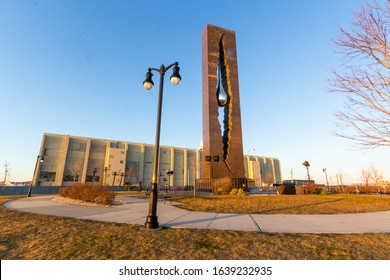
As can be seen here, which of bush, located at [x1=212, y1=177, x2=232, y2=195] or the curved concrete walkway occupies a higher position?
bush, located at [x1=212, y1=177, x2=232, y2=195]

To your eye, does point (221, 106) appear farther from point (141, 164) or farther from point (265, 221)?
point (141, 164)

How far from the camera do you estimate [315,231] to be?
509cm

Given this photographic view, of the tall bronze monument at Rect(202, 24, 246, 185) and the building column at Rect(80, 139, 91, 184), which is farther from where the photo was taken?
the building column at Rect(80, 139, 91, 184)

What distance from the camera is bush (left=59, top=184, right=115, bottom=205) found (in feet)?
38.2

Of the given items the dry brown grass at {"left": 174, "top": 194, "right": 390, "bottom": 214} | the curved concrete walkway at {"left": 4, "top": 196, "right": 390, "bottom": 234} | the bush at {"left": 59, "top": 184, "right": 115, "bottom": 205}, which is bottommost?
the curved concrete walkway at {"left": 4, "top": 196, "right": 390, "bottom": 234}

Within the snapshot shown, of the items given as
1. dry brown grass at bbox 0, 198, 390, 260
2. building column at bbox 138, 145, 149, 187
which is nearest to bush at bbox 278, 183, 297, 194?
dry brown grass at bbox 0, 198, 390, 260

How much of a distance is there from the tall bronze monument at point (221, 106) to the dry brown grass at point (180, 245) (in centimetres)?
1780

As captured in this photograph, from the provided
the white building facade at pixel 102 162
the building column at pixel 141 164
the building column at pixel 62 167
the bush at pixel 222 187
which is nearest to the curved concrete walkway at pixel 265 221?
the bush at pixel 222 187

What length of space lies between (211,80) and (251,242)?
22887 mm

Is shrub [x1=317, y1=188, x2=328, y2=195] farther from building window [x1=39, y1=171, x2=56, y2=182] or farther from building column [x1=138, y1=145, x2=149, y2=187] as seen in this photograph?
building window [x1=39, y1=171, x2=56, y2=182]

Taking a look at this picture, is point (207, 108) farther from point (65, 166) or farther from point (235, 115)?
point (65, 166)

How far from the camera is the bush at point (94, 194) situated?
11643 millimetres

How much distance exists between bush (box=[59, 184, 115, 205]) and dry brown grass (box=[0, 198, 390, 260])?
21.4 ft

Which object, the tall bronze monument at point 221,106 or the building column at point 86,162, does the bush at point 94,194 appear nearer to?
the tall bronze monument at point 221,106
